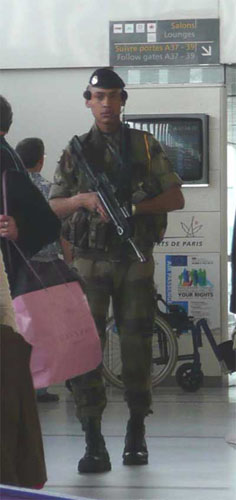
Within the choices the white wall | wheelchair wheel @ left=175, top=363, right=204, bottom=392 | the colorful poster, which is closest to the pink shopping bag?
the white wall

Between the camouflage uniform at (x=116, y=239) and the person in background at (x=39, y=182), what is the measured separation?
4.1 inches

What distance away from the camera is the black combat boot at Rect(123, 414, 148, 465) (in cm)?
523

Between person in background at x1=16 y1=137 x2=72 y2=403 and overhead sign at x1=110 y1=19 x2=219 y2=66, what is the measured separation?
0.95 m

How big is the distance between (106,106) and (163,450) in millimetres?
1435

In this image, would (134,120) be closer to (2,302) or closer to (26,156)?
(26,156)

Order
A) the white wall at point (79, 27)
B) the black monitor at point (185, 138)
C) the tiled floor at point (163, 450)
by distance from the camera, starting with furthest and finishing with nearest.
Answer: the black monitor at point (185, 138) → the white wall at point (79, 27) → the tiled floor at point (163, 450)

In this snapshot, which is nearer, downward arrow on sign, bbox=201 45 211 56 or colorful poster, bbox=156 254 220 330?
downward arrow on sign, bbox=201 45 211 56

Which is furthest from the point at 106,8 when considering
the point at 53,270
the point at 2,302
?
the point at 2,302

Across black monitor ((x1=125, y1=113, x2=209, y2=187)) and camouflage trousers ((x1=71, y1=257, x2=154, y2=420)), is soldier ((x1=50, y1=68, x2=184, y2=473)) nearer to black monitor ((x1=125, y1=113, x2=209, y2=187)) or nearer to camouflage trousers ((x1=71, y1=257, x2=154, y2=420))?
camouflage trousers ((x1=71, y1=257, x2=154, y2=420))

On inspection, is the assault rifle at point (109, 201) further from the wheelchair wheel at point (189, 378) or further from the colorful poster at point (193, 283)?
the colorful poster at point (193, 283)

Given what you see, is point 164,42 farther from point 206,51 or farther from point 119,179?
point 119,179

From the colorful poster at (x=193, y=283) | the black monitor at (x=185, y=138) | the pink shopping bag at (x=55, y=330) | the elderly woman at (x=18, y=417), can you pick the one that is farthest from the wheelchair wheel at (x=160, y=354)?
the elderly woman at (x=18, y=417)

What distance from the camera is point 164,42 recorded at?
7188mm

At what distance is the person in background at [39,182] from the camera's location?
466 cm
